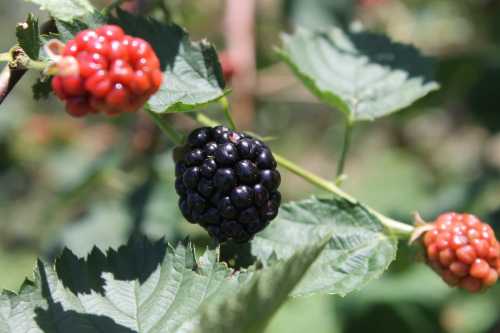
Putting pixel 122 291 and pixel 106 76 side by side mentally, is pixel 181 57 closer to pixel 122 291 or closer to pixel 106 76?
pixel 106 76

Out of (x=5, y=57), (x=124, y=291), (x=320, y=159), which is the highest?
(x=5, y=57)

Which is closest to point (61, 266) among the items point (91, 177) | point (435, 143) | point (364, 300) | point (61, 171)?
point (91, 177)

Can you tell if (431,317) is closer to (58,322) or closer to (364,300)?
(364,300)

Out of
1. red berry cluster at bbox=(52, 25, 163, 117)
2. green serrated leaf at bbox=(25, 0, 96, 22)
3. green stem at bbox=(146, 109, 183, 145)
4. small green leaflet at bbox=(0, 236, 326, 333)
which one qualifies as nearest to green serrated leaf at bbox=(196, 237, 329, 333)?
small green leaflet at bbox=(0, 236, 326, 333)

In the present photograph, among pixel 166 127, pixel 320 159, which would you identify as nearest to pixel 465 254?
pixel 166 127

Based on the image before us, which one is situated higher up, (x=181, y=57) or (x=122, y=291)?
(x=181, y=57)

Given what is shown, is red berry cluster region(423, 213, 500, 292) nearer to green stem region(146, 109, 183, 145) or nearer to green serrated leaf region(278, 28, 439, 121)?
green serrated leaf region(278, 28, 439, 121)

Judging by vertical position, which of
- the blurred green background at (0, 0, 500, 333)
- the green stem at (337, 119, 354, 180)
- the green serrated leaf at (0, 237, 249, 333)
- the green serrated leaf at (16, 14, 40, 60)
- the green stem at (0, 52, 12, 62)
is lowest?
the blurred green background at (0, 0, 500, 333)
